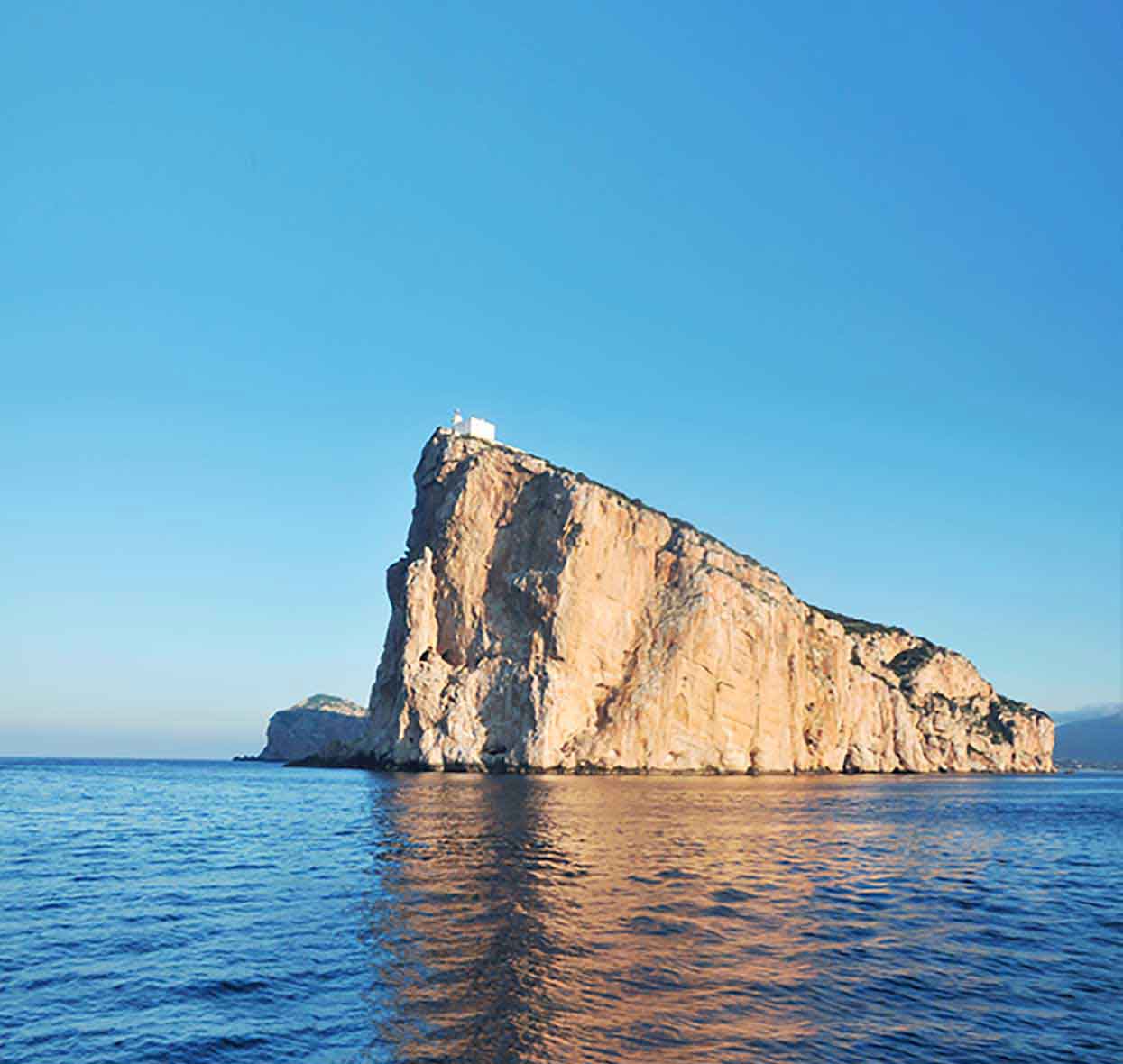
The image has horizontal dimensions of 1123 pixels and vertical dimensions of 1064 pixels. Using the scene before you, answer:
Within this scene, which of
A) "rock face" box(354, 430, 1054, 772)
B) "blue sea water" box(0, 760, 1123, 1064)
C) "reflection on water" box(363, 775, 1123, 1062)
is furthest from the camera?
"rock face" box(354, 430, 1054, 772)

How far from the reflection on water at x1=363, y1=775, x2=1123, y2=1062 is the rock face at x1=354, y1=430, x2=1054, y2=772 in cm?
5650

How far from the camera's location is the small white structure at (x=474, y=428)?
418 ft

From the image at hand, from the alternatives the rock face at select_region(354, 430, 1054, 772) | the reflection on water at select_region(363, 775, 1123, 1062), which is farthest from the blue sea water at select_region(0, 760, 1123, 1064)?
the rock face at select_region(354, 430, 1054, 772)

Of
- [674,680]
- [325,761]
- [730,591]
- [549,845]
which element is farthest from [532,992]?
[325,761]

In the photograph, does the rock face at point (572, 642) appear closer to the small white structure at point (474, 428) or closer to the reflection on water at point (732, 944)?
the small white structure at point (474, 428)

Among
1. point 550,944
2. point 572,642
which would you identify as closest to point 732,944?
point 550,944

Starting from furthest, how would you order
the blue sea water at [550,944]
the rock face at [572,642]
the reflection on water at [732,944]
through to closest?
the rock face at [572,642]
the reflection on water at [732,944]
the blue sea water at [550,944]

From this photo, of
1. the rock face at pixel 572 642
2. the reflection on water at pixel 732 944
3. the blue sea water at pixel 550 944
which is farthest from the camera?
the rock face at pixel 572 642

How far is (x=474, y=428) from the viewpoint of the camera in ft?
420

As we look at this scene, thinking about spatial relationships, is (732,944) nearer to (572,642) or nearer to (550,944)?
(550,944)

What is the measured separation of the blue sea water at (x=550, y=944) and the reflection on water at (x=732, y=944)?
96 millimetres

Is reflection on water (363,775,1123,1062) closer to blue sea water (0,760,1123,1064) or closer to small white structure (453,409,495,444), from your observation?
blue sea water (0,760,1123,1064)

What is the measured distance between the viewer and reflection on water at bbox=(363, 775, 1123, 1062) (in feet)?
46.7

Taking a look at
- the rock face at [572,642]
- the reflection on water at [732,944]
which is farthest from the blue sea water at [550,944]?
the rock face at [572,642]
